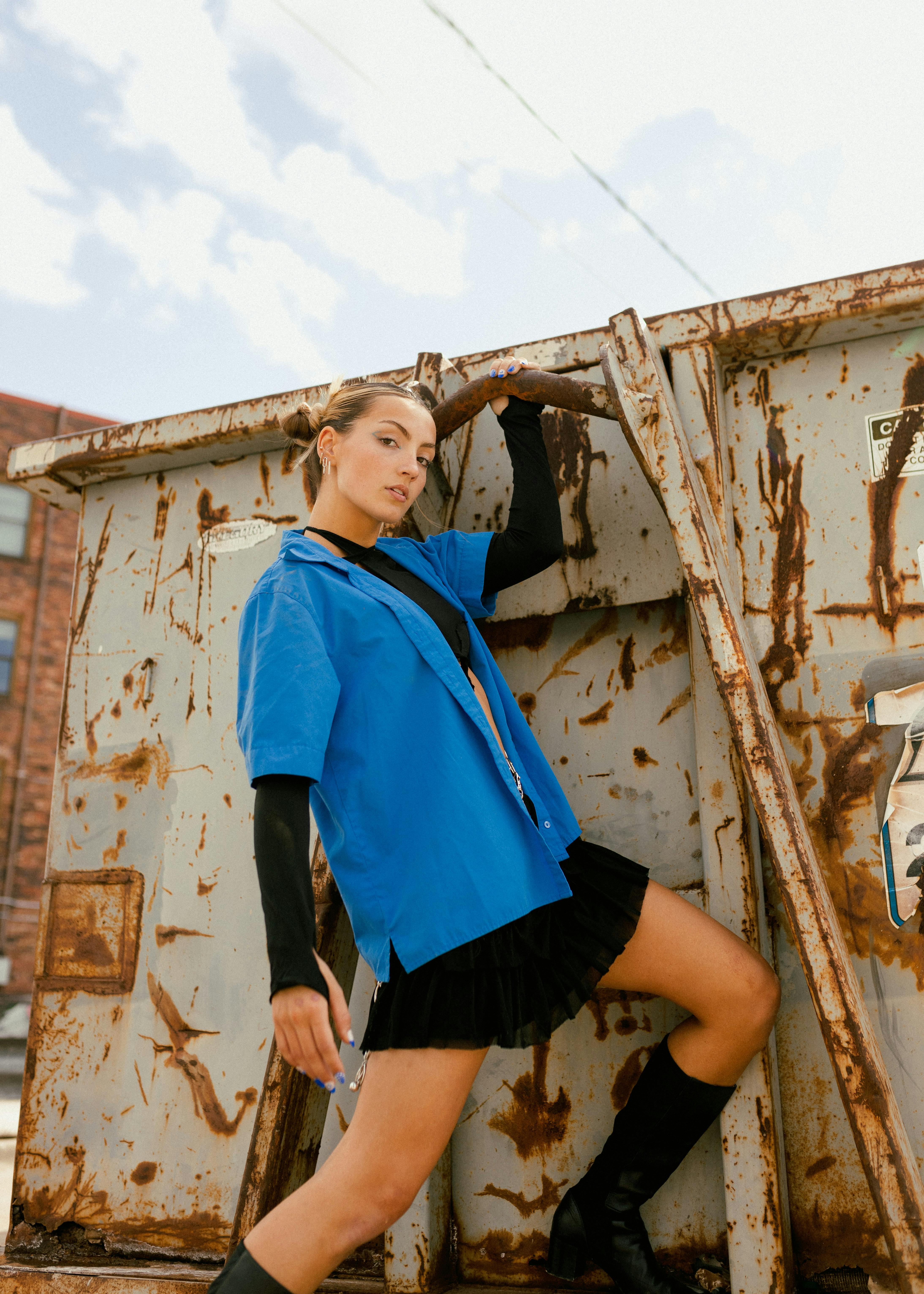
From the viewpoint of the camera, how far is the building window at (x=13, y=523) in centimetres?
1711

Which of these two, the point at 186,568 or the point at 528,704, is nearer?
the point at 528,704

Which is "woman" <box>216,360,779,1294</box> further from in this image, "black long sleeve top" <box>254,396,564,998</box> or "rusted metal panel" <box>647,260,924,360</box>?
"rusted metal panel" <box>647,260,924,360</box>

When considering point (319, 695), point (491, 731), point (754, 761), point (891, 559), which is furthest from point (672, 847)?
point (319, 695)

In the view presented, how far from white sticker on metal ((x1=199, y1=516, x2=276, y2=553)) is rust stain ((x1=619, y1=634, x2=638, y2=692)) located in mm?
955

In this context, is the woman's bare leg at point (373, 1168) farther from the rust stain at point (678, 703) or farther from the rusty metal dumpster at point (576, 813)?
the rust stain at point (678, 703)

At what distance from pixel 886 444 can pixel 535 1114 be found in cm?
152

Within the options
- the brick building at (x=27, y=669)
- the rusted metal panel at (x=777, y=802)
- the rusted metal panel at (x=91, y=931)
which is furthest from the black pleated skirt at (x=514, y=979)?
the brick building at (x=27, y=669)

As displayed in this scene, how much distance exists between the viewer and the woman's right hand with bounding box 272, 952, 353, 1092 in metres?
1.25

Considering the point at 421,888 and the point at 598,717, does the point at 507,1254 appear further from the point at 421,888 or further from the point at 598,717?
the point at 598,717

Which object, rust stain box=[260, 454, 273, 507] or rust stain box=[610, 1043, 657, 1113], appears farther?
rust stain box=[260, 454, 273, 507]

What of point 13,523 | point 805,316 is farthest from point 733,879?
point 13,523

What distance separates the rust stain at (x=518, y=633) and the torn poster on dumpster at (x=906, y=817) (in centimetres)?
70

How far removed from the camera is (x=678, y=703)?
1979 millimetres

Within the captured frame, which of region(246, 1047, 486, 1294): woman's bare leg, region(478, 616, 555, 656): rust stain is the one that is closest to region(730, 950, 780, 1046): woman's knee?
region(246, 1047, 486, 1294): woman's bare leg
